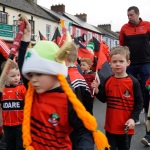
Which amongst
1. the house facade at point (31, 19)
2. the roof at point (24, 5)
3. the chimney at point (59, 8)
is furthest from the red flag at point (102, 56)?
the chimney at point (59, 8)

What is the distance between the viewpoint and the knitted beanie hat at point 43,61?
2.05 meters

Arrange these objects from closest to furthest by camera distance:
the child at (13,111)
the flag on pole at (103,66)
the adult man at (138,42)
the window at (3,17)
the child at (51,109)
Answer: the child at (51,109)
the child at (13,111)
the flag on pole at (103,66)
the adult man at (138,42)
the window at (3,17)

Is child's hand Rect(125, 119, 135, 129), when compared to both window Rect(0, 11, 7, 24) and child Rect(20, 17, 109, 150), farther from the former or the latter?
window Rect(0, 11, 7, 24)

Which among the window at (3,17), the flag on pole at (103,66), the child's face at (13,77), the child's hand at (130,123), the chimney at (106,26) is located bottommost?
the child's hand at (130,123)

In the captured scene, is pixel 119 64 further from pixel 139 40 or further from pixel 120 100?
pixel 139 40

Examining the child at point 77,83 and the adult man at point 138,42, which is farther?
the adult man at point 138,42

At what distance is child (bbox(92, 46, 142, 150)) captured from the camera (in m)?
3.40

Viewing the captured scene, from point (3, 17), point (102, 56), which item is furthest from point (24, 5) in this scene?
point (102, 56)

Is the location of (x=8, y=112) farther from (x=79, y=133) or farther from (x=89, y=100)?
(x=79, y=133)

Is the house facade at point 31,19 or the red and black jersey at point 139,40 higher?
the house facade at point 31,19

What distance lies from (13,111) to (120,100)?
4.57ft

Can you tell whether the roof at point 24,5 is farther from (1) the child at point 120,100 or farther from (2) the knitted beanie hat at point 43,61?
(2) the knitted beanie hat at point 43,61

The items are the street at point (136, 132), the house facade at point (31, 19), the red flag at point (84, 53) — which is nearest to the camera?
the street at point (136, 132)

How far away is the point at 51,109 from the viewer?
82.2 inches
